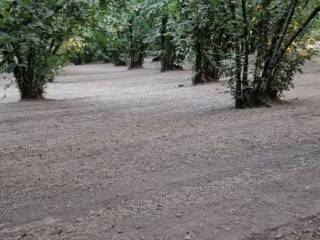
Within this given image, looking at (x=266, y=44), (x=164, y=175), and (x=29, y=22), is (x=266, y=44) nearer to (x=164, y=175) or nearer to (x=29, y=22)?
(x=164, y=175)

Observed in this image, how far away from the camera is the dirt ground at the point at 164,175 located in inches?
159

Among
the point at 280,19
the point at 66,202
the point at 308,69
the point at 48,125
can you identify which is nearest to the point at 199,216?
the point at 66,202

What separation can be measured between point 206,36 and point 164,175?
10.5 meters

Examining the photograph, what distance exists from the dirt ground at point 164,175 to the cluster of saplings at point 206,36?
2.53 ft

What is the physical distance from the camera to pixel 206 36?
1546cm

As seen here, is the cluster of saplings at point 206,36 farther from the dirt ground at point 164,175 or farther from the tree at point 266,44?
the dirt ground at point 164,175

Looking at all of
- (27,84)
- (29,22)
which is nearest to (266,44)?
(29,22)

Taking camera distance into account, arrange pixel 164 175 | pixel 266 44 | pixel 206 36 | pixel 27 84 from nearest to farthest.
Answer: pixel 164 175
pixel 266 44
pixel 27 84
pixel 206 36

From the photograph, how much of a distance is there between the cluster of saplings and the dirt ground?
0.77m

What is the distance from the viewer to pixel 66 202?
466cm

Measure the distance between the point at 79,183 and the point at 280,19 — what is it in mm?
5872

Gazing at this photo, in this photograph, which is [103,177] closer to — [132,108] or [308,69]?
[132,108]

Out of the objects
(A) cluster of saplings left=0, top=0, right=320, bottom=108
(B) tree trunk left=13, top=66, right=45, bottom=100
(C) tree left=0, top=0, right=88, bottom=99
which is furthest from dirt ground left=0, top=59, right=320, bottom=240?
(B) tree trunk left=13, top=66, right=45, bottom=100

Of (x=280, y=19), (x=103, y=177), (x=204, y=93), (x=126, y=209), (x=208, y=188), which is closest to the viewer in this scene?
(x=126, y=209)
